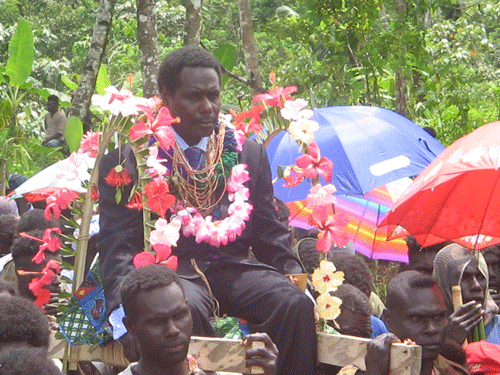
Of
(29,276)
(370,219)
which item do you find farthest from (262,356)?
(370,219)

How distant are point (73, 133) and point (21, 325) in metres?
4.97

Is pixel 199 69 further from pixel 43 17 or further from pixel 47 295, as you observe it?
pixel 43 17

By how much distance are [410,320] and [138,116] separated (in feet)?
6.05

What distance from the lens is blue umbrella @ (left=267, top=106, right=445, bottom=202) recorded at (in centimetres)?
758

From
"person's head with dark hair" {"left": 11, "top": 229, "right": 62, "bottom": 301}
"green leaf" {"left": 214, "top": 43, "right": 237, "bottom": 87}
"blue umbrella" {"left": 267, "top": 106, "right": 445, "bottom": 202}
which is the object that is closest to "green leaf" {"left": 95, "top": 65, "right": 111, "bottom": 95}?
"green leaf" {"left": 214, "top": 43, "right": 237, "bottom": 87}

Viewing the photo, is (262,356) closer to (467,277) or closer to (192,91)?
(192,91)

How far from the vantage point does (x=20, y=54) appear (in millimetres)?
10930

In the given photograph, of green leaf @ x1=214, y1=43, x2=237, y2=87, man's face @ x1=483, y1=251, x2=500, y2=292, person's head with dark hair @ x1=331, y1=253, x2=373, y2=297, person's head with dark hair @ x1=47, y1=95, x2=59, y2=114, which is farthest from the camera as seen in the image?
person's head with dark hair @ x1=47, y1=95, x2=59, y2=114

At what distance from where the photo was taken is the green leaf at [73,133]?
909 centimetres

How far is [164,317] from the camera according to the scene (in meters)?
4.16

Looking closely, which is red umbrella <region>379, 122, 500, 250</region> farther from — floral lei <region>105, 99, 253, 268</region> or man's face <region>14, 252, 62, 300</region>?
man's face <region>14, 252, 62, 300</region>

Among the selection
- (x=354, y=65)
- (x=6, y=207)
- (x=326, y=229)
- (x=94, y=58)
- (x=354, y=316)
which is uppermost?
(x=94, y=58)

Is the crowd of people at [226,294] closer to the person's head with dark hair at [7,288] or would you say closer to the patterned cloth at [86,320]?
the person's head with dark hair at [7,288]

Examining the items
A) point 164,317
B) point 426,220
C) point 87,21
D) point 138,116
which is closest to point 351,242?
point 426,220
